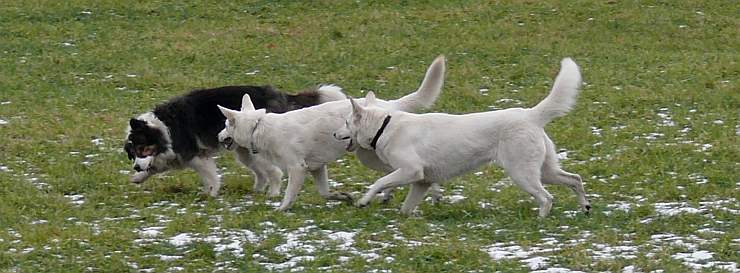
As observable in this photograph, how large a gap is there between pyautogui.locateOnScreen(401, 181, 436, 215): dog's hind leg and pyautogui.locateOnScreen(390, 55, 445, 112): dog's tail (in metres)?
1.11

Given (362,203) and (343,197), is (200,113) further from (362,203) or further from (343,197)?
(362,203)

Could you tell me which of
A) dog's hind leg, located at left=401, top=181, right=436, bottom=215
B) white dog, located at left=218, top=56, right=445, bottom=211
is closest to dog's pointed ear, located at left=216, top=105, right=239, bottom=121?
white dog, located at left=218, top=56, right=445, bottom=211

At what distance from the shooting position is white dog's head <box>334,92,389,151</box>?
8891 mm

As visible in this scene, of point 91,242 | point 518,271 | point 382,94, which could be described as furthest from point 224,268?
point 382,94

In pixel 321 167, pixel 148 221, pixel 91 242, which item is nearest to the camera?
pixel 91 242

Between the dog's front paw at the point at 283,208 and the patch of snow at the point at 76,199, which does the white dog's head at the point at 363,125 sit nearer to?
the dog's front paw at the point at 283,208

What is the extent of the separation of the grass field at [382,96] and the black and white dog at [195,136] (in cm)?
25

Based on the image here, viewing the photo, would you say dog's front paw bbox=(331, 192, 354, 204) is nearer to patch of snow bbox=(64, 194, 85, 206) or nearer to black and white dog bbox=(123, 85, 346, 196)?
black and white dog bbox=(123, 85, 346, 196)

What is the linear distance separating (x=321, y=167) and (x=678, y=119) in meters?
4.99

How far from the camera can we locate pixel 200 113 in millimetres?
10328

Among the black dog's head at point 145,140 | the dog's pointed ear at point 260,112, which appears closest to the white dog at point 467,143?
the dog's pointed ear at point 260,112

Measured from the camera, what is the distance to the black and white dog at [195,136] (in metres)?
10.2

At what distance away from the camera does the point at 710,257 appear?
6.83 m

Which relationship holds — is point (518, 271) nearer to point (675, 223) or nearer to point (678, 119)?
point (675, 223)
